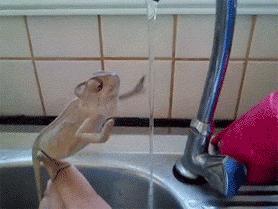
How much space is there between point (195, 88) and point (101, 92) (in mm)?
210

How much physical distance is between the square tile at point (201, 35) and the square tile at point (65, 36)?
0.12m

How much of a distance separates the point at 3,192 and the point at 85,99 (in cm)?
25

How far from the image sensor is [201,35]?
1.63ft

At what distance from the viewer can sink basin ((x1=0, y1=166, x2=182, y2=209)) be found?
499 mm

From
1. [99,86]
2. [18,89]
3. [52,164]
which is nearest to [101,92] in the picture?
[99,86]

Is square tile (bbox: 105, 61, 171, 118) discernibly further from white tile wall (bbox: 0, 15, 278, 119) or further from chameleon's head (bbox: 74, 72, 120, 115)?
chameleon's head (bbox: 74, 72, 120, 115)

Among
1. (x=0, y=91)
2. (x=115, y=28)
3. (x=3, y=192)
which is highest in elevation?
(x=115, y=28)

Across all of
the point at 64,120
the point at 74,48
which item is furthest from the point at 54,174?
the point at 74,48

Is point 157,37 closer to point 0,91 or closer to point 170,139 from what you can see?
point 170,139

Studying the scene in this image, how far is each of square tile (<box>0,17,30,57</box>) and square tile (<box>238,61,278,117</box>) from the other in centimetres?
33

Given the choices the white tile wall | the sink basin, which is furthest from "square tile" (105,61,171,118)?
the sink basin

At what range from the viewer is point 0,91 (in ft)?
1.84

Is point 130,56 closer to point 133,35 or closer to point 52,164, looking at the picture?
point 133,35

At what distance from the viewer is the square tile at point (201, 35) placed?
487 millimetres
